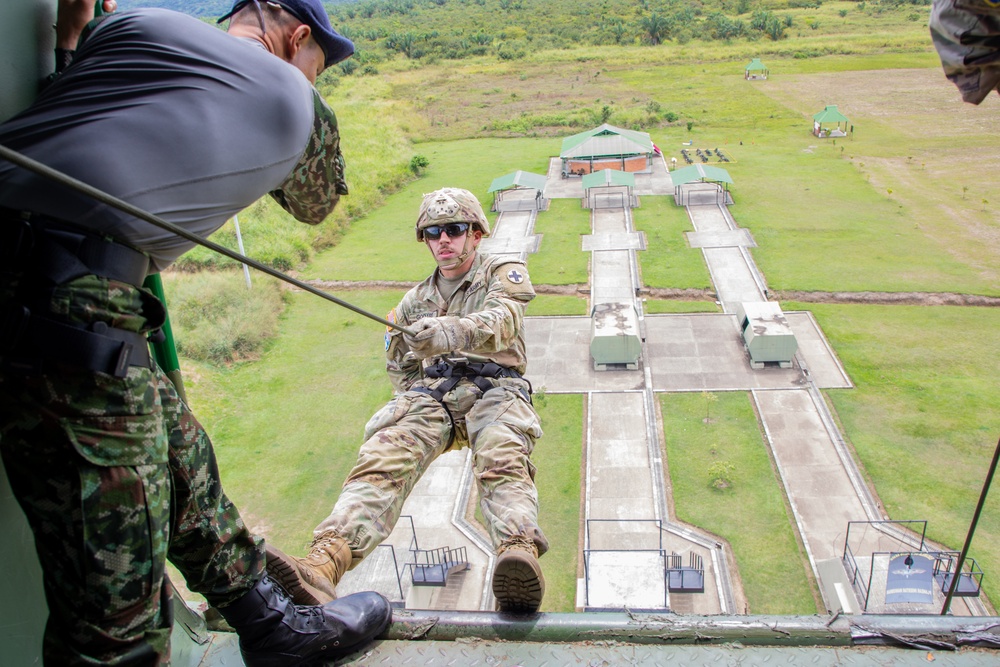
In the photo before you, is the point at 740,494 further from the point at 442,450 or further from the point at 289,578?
the point at 289,578

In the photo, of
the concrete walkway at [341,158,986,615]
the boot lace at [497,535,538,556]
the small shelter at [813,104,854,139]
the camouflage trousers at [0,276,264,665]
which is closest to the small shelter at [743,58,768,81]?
the small shelter at [813,104,854,139]

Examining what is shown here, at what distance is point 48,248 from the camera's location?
82.3 inches

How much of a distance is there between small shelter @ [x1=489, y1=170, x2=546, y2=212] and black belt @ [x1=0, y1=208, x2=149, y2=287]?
35941mm

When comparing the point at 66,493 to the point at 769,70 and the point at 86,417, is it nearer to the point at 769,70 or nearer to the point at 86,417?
the point at 86,417

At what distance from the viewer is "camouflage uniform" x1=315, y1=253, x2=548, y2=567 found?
446cm

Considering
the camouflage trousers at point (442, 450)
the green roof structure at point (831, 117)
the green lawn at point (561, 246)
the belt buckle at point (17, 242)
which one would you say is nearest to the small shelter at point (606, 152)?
the green lawn at point (561, 246)

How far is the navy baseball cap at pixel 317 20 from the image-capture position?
3025 millimetres

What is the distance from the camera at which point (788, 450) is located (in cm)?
1989

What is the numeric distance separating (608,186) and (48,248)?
39118 millimetres

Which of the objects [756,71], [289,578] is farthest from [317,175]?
[756,71]

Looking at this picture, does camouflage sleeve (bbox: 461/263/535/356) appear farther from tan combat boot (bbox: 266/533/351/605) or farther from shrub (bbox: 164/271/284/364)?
shrub (bbox: 164/271/284/364)

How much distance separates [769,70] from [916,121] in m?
18.0

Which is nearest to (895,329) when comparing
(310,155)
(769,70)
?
(310,155)

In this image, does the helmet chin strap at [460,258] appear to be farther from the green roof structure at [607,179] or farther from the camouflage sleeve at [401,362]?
the green roof structure at [607,179]
